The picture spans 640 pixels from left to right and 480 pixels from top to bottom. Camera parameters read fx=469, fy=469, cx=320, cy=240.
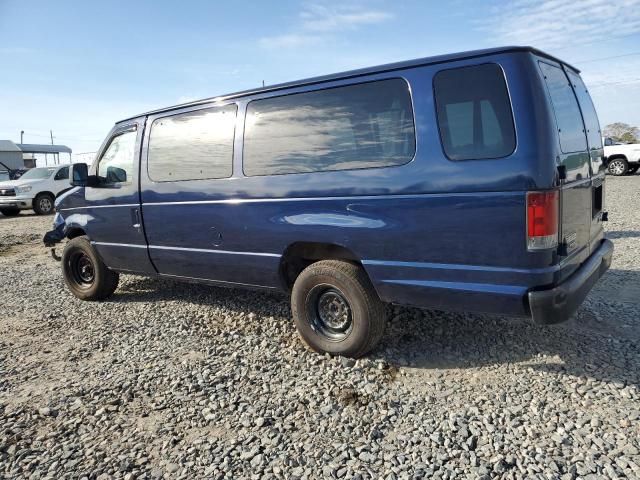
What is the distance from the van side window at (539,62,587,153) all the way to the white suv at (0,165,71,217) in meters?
16.0

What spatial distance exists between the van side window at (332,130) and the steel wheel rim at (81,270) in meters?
2.99

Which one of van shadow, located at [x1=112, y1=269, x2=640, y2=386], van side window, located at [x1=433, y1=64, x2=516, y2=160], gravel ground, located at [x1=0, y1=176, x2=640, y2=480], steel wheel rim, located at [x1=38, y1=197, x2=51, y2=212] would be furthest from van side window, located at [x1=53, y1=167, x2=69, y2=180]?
van side window, located at [x1=433, y1=64, x2=516, y2=160]

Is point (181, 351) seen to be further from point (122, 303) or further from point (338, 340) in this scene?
point (122, 303)

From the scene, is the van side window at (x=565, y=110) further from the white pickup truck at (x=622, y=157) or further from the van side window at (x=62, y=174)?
the white pickup truck at (x=622, y=157)

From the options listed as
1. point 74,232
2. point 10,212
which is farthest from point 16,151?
point 74,232

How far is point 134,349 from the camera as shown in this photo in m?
4.09

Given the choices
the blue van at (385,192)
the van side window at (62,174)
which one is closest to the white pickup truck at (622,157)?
the blue van at (385,192)

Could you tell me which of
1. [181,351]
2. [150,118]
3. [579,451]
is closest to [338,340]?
[181,351]

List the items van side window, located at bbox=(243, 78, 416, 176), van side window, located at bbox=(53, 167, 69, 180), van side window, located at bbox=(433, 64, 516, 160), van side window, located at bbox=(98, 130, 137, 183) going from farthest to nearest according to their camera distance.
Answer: van side window, located at bbox=(53, 167, 69, 180) → van side window, located at bbox=(98, 130, 137, 183) → van side window, located at bbox=(243, 78, 416, 176) → van side window, located at bbox=(433, 64, 516, 160)

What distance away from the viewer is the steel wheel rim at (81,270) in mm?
5741

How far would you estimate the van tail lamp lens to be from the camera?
108 inches

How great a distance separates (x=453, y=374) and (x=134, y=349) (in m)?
2.67

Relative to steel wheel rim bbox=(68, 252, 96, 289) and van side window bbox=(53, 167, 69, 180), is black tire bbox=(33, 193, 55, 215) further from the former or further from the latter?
steel wheel rim bbox=(68, 252, 96, 289)

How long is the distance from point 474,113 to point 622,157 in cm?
1991
